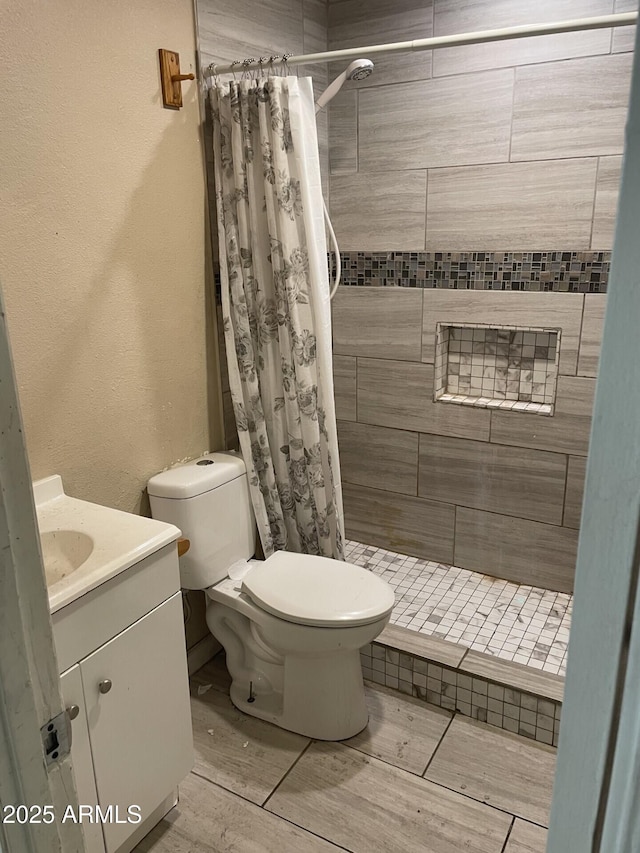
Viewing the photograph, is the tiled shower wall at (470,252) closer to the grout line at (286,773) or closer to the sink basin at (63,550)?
the grout line at (286,773)

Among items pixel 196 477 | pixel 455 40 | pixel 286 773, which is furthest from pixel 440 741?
pixel 455 40

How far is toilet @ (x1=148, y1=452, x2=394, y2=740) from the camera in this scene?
198 centimetres

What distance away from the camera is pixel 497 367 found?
270 cm

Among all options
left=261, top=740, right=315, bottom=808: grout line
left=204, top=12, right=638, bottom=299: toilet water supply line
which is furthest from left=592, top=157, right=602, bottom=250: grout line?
left=261, top=740, right=315, bottom=808: grout line

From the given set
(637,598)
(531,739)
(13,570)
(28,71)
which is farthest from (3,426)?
(531,739)

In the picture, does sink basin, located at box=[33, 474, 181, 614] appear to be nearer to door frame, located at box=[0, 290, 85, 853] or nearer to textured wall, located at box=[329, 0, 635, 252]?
door frame, located at box=[0, 290, 85, 853]

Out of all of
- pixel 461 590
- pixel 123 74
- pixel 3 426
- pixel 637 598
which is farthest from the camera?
pixel 461 590

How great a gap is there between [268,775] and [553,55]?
2488 millimetres

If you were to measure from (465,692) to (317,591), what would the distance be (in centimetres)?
64

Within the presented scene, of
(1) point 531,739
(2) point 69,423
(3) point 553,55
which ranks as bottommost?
(1) point 531,739

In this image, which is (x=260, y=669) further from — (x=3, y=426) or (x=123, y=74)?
(x=123, y=74)

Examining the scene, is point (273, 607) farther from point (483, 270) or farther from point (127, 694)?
→ point (483, 270)

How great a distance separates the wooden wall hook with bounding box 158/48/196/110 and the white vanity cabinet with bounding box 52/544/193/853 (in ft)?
4.32

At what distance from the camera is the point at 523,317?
2490mm
